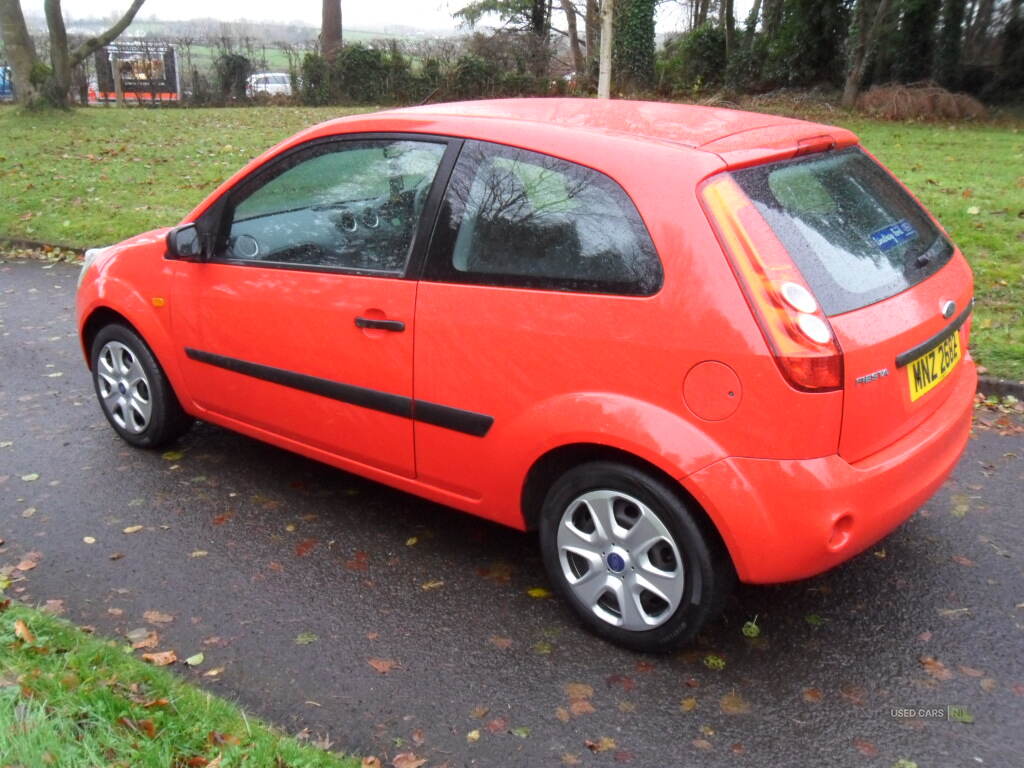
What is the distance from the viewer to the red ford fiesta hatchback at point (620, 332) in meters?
2.90

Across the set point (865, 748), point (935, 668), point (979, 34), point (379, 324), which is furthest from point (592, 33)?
point (865, 748)

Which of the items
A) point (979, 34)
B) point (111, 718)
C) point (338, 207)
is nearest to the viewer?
point (111, 718)

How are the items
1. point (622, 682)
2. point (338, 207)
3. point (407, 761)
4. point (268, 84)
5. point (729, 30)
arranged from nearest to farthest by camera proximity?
point (407, 761) < point (622, 682) < point (338, 207) < point (729, 30) < point (268, 84)

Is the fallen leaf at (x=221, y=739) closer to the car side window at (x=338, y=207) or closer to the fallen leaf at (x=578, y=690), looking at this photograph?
the fallen leaf at (x=578, y=690)

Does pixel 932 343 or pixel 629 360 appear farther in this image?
pixel 932 343

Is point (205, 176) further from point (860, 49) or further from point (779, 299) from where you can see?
point (860, 49)

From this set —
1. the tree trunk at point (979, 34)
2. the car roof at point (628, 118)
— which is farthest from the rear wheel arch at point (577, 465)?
the tree trunk at point (979, 34)

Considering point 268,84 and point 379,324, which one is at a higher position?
point 268,84

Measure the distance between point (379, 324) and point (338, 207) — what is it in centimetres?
65

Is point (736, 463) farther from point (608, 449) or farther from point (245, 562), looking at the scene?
point (245, 562)

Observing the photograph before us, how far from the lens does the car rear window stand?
3.00 meters

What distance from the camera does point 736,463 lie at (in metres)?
2.91

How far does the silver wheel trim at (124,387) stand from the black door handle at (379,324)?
1.69m

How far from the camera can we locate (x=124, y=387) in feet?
16.3
